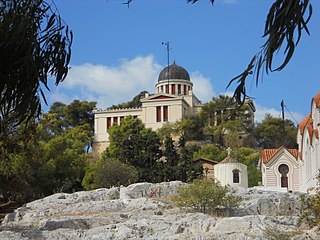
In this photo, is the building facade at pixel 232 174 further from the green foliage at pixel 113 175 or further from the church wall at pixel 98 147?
the church wall at pixel 98 147

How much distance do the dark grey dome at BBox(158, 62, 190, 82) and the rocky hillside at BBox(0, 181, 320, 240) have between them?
6304 cm

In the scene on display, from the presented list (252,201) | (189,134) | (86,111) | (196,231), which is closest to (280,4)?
(196,231)

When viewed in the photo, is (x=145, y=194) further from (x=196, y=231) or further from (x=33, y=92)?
(x=33, y=92)

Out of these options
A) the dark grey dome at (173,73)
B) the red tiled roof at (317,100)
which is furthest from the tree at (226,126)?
the red tiled roof at (317,100)

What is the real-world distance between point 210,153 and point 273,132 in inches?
492

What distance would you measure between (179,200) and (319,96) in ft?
40.1

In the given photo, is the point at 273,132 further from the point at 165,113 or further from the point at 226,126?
the point at 165,113

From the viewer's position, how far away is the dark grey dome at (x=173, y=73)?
98287 mm

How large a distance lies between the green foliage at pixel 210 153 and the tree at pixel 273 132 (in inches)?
371

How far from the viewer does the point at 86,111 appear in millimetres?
96625

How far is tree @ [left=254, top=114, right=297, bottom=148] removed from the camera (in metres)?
80.1

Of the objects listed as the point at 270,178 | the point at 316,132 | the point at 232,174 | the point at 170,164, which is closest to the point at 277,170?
the point at 270,178

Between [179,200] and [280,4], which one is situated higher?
[280,4]

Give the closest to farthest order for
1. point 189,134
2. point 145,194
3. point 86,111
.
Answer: point 145,194 → point 189,134 → point 86,111
